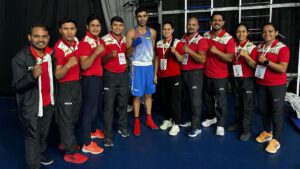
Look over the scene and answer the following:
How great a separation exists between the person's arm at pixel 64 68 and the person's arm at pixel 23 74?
9.8 inches

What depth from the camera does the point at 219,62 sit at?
10.00 feet

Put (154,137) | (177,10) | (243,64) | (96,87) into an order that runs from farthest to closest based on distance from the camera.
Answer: (177,10)
(154,137)
(243,64)
(96,87)

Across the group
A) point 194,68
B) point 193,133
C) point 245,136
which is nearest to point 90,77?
point 194,68

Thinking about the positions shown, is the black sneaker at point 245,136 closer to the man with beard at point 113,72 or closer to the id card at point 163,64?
the id card at point 163,64

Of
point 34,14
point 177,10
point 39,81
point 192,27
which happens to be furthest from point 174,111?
point 34,14

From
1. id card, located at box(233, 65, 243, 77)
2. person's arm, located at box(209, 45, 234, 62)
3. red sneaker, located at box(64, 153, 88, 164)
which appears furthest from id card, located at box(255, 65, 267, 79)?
red sneaker, located at box(64, 153, 88, 164)

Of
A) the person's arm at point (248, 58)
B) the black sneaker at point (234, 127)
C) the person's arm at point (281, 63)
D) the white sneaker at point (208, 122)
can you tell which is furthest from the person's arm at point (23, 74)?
the black sneaker at point (234, 127)

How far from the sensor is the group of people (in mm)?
2174

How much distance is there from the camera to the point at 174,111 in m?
3.30

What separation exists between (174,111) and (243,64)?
1.01 meters

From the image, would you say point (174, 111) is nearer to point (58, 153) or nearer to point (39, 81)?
point (58, 153)

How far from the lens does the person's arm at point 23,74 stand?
6.58 feet

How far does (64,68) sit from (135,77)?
109 centimetres

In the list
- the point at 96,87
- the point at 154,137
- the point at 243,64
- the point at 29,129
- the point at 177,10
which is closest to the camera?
the point at 29,129
